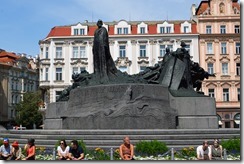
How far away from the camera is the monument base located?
14672 millimetres

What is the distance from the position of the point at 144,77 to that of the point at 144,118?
114 inches

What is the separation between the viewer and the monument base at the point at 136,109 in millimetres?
14672

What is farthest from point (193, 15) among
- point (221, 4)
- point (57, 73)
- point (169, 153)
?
point (169, 153)

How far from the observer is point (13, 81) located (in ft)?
242

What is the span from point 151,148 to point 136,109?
4303 mm

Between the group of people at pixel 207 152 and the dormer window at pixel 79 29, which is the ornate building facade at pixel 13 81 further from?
the group of people at pixel 207 152

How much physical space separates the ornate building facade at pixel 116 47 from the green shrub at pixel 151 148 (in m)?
40.7

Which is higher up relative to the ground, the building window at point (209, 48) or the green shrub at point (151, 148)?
the building window at point (209, 48)

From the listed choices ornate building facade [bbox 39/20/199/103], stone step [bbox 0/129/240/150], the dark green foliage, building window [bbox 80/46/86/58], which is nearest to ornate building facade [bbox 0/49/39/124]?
the dark green foliage

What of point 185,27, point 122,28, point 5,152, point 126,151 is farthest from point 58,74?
point 126,151

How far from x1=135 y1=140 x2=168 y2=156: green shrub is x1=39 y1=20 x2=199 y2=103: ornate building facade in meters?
40.7

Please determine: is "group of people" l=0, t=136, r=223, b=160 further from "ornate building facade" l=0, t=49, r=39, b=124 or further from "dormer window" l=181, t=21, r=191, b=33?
"ornate building facade" l=0, t=49, r=39, b=124

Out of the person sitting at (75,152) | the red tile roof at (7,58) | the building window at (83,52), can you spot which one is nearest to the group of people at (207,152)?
the person sitting at (75,152)

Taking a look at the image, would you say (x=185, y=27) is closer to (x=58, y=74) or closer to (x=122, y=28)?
(x=122, y=28)
